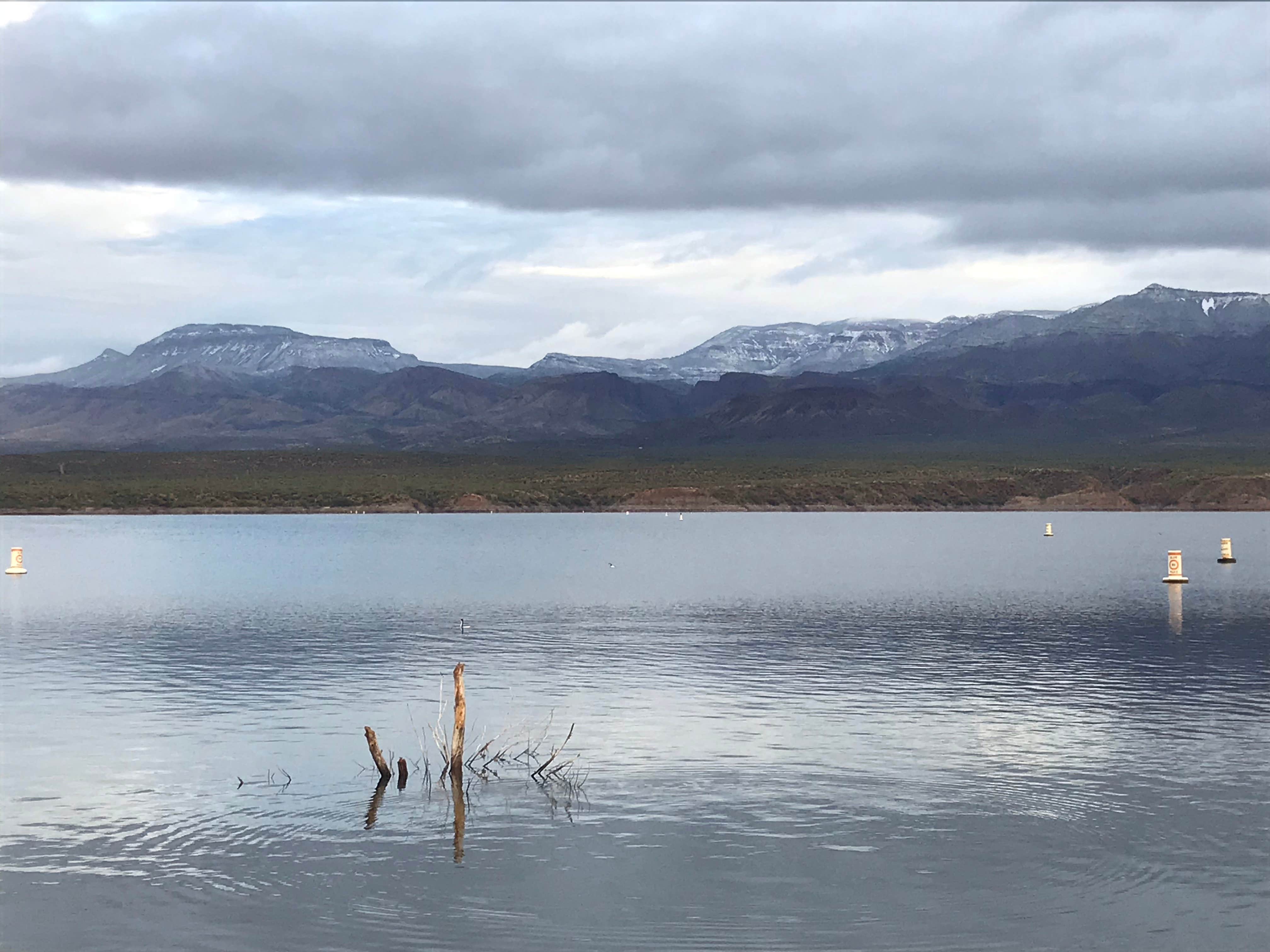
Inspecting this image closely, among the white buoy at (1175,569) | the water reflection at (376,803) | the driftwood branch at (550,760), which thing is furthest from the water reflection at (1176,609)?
the water reflection at (376,803)

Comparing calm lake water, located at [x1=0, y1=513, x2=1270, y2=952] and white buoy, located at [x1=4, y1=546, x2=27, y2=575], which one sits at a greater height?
white buoy, located at [x1=4, y1=546, x2=27, y2=575]

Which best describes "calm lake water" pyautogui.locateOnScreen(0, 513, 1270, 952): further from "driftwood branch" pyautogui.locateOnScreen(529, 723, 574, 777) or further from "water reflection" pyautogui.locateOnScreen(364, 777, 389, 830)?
"driftwood branch" pyautogui.locateOnScreen(529, 723, 574, 777)

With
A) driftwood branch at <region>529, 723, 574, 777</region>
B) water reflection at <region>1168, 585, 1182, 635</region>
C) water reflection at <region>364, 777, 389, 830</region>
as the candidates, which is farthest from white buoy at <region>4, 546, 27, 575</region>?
water reflection at <region>364, 777, 389, 830</region>

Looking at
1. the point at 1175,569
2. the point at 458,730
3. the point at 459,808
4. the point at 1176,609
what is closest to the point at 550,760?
the point at 458,730

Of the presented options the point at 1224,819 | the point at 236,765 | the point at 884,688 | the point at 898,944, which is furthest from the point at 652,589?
the point at 898,944

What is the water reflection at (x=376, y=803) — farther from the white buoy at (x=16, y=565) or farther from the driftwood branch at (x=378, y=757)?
the white buoy at (x=16, y=565)

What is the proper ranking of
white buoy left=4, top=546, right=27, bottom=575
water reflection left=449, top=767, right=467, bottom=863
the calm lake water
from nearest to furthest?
the calm lake water, water reflection left=449, top=767, right=467, bottom=863, white buoy left=4, top=546, right=27, bottom=575

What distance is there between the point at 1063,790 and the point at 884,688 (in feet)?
45.0

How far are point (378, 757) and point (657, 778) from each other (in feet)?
17.5

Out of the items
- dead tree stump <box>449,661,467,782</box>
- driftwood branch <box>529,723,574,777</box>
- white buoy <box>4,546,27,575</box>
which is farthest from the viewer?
white buoy <box>4,546,27,575</box>

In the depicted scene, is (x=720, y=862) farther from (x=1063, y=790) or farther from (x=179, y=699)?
(x=179, y=699)

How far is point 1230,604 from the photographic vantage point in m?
69.7

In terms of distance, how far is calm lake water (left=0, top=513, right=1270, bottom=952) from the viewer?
21.3 meters

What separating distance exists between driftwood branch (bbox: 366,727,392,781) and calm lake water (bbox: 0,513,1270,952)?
50 centimetres
